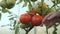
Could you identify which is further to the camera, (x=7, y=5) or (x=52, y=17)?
(x=7, y=5)

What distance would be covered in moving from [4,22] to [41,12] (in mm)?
987

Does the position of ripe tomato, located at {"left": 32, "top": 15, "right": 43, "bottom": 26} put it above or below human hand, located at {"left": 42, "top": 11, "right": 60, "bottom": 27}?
below

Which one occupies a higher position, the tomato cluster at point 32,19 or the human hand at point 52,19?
the human hand at point 52,19

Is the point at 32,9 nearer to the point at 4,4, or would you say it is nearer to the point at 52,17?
the point at 4,4

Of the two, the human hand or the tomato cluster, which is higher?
the human hand

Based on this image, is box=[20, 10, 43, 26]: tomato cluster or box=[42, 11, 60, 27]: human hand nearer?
box=[42, 11, 60, 27]: human hand

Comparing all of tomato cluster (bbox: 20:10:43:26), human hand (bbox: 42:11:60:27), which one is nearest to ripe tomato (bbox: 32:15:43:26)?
tomato cluster (bbox: 20:10:43:26)

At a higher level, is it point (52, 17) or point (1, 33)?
point (52, 17)

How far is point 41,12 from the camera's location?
1.51ft

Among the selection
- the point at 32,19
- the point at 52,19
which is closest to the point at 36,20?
the point at 32,19

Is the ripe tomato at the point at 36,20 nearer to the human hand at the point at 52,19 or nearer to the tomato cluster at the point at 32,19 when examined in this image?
the tomato cluster at the point at 32,19

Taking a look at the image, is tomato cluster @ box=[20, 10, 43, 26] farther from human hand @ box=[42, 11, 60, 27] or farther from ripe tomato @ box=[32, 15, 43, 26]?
human hand @ box=[42, 11, 60, 27]

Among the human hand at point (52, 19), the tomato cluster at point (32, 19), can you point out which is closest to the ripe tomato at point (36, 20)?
the tomato cluster at point (32, 19)

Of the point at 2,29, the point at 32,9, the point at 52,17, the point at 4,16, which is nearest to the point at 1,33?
the point at 2,29
